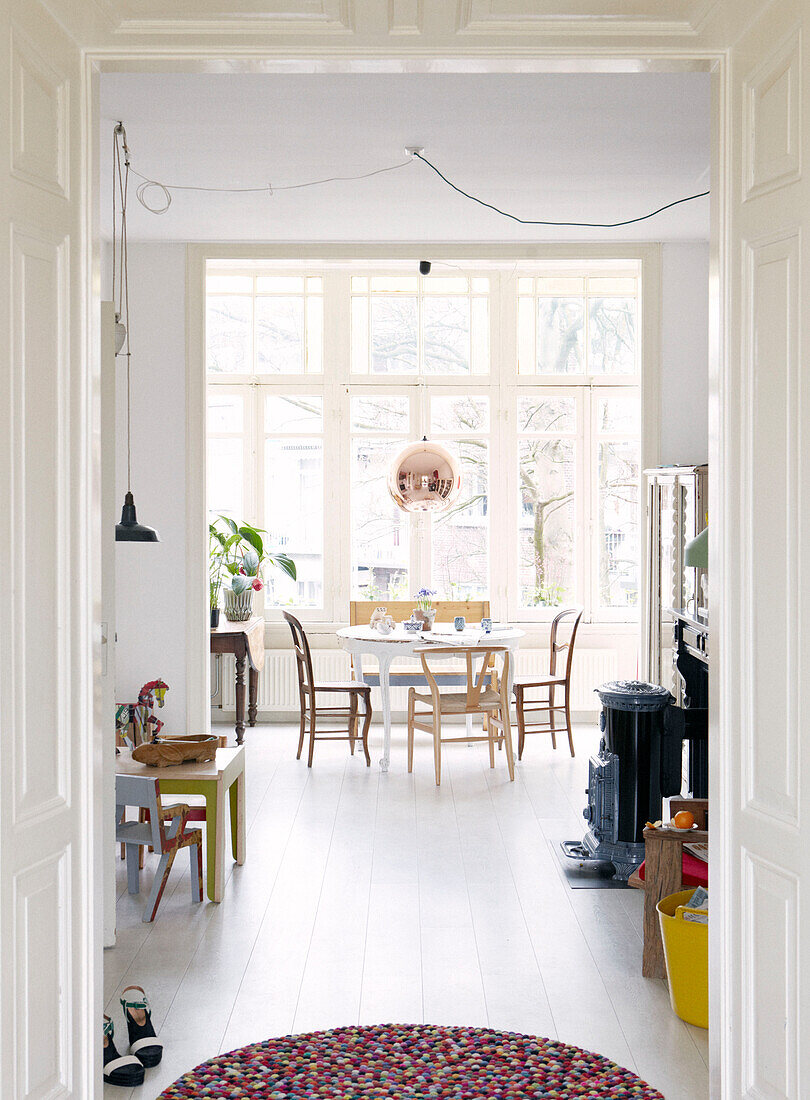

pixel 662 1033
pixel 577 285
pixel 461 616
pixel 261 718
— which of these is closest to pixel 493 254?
pixel 577 285

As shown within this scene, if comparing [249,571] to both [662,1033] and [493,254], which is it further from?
[662,1033]

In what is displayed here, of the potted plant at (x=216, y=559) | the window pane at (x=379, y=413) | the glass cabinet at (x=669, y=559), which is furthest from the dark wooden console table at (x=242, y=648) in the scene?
the glass cabinet at (x=669, y=559)

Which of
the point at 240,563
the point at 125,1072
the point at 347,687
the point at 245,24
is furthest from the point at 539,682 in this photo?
the point at 245,24

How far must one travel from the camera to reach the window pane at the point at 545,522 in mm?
7980

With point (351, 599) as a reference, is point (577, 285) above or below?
above

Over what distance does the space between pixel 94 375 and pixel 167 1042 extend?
190 centimetres

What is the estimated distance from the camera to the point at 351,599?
8.03 meters

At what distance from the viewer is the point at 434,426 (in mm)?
8023

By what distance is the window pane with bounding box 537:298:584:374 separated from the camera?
7.94m

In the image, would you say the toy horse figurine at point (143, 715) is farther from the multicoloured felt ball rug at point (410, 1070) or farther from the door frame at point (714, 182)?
the door frame at point (714, 182)

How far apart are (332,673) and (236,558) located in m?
1.08

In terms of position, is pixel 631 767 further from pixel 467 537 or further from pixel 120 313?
pixel 467 537

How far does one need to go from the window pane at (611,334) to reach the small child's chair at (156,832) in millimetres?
4991

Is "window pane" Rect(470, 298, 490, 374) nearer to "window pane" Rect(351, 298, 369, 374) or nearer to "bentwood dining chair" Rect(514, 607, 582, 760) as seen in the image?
"window pane" Rect(351, 298, 369, 374)
